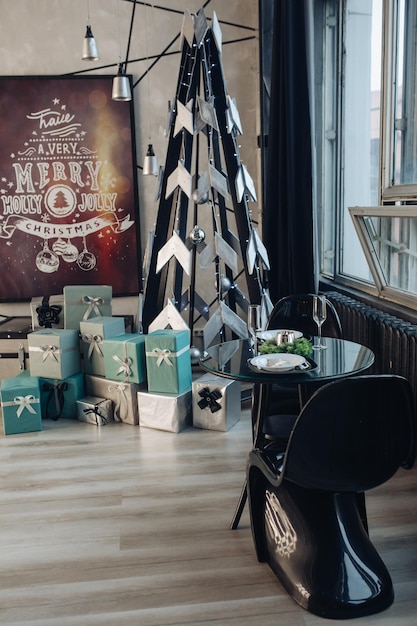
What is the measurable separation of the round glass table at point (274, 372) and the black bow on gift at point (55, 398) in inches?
57.1

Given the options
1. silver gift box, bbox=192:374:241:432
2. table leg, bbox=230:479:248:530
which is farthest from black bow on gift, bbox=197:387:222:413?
table leg, bbox=230:479:248:530

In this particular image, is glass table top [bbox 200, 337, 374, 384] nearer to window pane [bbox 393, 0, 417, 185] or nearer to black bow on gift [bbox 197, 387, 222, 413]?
black bow on gift [bbox 197, 387, 222, 413]

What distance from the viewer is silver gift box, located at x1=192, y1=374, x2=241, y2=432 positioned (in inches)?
137

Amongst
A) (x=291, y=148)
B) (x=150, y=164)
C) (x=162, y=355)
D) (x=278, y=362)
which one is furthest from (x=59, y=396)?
(x=291, y=148)

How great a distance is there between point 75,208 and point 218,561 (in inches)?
125

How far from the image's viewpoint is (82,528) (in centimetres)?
250

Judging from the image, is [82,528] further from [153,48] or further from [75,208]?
[153,48]

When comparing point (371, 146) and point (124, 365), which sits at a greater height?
point (371, 146)

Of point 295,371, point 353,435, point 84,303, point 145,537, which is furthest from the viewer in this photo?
point 84,303

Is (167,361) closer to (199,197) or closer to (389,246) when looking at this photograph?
(199,197)

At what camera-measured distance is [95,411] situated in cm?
368

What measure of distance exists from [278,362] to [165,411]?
4.50ft

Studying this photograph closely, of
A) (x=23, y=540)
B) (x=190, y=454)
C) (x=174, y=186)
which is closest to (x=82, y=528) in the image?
(x=23, y=540)

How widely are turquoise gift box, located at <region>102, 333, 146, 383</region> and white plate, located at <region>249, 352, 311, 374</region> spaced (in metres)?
1.36
